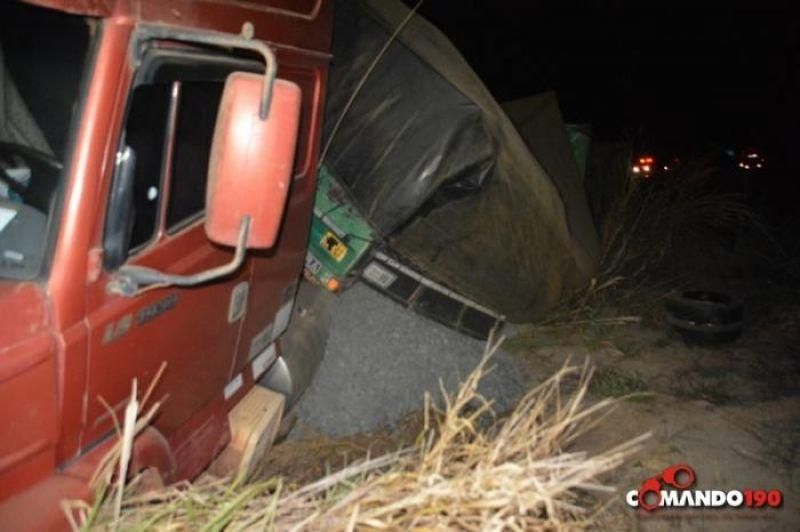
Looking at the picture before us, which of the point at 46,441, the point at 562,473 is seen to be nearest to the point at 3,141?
the point at 46,441

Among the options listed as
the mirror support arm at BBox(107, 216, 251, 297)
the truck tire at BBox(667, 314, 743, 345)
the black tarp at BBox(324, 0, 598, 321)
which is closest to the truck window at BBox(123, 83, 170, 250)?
the mirror support arm at BBox(107, 216, 251, 297)

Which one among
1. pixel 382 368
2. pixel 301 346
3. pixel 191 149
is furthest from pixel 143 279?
pixel 382 368

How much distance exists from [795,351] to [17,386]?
235 inches

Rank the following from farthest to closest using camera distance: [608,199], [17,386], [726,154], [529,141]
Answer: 1. [726,154]
2. [608,199]
3. [529,141]
4. [17,386]

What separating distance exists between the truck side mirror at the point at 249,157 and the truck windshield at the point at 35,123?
0.38 meters

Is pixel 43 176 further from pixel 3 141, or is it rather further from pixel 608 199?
pixel 608 199

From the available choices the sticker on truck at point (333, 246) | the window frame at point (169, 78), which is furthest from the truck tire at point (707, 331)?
the window frame at point (169, 78)

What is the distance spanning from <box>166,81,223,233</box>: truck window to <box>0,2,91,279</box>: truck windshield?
0.31 metres

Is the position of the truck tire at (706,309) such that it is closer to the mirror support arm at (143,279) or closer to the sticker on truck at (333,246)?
the sticker on truck at (333,246)

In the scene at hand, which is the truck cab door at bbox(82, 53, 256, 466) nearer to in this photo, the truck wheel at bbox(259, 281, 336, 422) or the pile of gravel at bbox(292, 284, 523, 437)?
the truck wheel at bbox(259, 281, 336, 422)

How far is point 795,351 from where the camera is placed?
5.23 meters

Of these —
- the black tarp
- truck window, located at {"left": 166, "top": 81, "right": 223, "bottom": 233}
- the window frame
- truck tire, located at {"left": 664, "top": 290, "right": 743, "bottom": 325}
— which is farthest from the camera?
truck tire, located at {"left": 664, "top": 290, "right": 743, "bottom": 325}

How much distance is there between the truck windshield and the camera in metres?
1.45

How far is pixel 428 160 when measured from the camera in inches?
142
